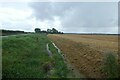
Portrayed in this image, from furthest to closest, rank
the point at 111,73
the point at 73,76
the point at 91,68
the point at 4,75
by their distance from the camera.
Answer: the point at 91,68, the point at 73,76, the point at 111,73, the point at 4,75

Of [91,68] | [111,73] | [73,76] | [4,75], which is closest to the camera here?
[4,75]

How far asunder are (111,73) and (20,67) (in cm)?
544

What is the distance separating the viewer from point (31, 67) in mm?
20031

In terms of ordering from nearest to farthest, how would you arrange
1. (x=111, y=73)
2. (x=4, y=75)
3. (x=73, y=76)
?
(x=4, y=75) → (x=111, y=73) → (x=73, y=76)

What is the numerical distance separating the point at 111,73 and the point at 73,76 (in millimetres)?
2509

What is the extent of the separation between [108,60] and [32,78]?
4.93 m

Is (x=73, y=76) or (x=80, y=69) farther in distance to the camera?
(x=80, y=69)

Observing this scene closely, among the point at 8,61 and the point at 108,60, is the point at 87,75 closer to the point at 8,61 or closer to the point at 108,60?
the point at 108,60

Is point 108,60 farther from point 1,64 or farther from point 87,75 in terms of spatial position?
point 1,64

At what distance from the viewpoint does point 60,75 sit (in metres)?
18.5

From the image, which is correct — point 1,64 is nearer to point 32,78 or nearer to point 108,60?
point 32,78

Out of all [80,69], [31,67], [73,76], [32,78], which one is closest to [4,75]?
[32,78]

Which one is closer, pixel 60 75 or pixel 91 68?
pixel 60 75

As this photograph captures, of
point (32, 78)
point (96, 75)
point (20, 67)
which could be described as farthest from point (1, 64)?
point (96, 75)
